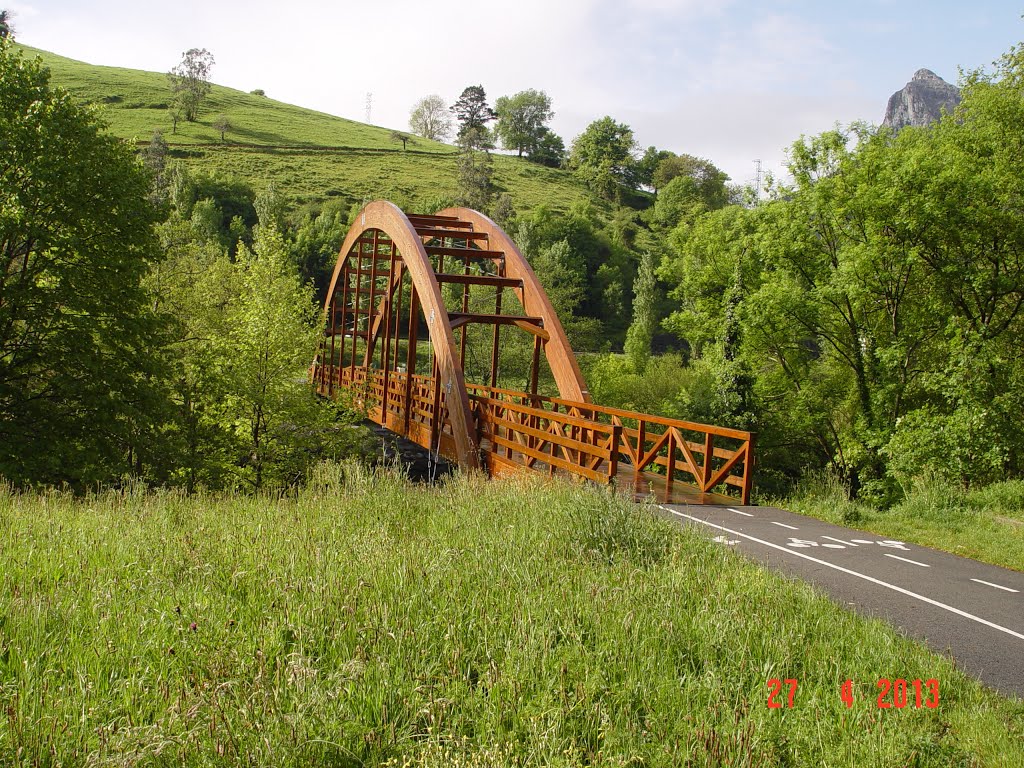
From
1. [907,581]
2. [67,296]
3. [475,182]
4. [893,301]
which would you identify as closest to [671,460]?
[907,581]

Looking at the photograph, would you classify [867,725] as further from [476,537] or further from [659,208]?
[659,208]

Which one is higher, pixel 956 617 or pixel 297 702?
pixel 297 702

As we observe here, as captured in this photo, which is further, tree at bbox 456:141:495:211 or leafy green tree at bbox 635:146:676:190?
leafy green tree at bbox 635:146:676:190

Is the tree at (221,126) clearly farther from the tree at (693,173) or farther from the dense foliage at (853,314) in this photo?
the dense foliage at (853,314)

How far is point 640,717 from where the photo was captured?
3219 millimetres

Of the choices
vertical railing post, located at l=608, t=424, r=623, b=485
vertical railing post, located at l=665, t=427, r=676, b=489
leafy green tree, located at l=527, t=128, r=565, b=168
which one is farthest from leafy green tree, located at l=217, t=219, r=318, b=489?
leafy green tree, located at l=527, t=128, r=565, b=168

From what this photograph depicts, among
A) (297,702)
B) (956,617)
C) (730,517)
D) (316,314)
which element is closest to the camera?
(297,702)

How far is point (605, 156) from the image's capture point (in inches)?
4727

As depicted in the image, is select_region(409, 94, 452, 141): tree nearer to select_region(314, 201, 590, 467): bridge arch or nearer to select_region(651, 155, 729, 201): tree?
select_region(651, 155, 729, 201): tree

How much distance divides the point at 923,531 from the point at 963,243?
43.3 ft

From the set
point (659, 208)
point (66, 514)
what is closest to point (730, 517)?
point (66, 514)

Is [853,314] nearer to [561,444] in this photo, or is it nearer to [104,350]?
[561,444]
